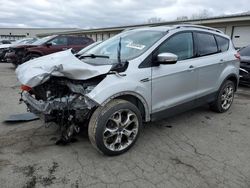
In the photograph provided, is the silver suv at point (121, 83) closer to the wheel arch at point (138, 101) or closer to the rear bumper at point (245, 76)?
the wheel arch at point (138, 101)

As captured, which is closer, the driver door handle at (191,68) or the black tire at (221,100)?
the driver door handle at (191,68)

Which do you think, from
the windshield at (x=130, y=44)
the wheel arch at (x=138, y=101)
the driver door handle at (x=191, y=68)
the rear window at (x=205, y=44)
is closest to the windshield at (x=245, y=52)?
the rear window at (x=205, y=44)

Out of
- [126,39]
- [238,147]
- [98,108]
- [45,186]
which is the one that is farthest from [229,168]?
[126,39]

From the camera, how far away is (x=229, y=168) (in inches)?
125

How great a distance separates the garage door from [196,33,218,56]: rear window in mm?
10883

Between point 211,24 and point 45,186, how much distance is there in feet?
54.2

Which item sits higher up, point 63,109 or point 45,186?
point 63,109

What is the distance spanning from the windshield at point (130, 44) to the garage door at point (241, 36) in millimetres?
12195

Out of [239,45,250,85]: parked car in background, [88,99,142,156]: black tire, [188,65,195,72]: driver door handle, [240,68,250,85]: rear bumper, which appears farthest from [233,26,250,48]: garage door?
[88,99,142,156]: black tire

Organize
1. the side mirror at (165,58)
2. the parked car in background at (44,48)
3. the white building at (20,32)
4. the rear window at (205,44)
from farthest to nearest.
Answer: the white building at (20,32)
the parked car in background at (44,48)
the rear window at (205,44)
the side mirror at (165,58)

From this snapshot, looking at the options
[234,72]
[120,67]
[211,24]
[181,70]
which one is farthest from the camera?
[211,24]

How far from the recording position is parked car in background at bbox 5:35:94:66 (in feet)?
37.0

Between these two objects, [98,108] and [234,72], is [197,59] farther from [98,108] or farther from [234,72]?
[98,108]

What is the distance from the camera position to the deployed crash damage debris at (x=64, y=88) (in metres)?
3.16
